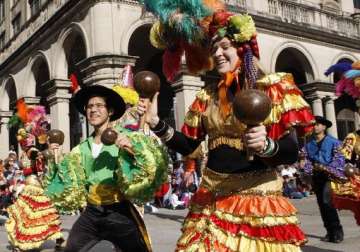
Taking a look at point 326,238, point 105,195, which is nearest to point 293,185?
point 326,238

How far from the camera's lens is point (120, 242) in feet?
12.7

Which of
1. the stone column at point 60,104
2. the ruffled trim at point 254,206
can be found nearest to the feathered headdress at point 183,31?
the ruffled trim at point 254,206

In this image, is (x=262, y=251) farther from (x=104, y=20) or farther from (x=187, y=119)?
(x=104, y=20)

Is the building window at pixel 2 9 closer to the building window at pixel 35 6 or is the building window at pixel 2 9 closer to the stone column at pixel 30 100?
the building window at pixel 35 6

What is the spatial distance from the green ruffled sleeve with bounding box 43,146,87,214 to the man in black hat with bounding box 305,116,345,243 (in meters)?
4.07

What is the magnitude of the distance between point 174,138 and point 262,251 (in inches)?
36.6

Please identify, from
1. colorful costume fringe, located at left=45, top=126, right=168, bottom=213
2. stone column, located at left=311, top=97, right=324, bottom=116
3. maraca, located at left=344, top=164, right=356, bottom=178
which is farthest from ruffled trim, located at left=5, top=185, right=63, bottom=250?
stone column, located at left=311, top=97, right=324, bottom=116

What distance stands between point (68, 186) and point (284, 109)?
2.00 metres

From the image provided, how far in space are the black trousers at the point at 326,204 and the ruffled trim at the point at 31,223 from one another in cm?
387

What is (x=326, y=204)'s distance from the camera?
283 inches

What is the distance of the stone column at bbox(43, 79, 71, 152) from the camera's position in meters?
17.5

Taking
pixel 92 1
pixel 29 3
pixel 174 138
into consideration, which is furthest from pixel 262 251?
pixel 29 3

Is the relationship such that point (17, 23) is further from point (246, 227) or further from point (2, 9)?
point (246, 227)

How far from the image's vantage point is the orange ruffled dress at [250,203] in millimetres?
2570
